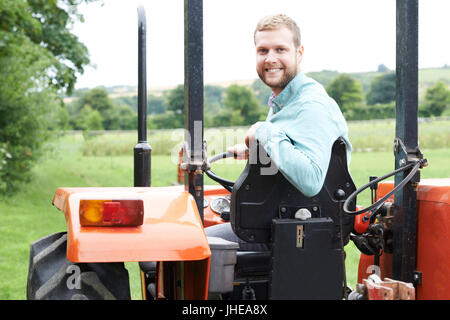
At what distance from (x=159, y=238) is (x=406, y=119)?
99cm

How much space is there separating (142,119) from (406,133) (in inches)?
52.2

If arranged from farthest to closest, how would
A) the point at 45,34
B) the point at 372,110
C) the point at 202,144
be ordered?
the point at 45,34 < the point at 372,110 < the point at 202,144

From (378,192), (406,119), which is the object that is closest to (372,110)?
(378,192)

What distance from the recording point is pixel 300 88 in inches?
77.6

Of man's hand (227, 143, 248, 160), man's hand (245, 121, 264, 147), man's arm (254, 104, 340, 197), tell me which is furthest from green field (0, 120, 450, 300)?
man's arm (254, 104, 340, 197)

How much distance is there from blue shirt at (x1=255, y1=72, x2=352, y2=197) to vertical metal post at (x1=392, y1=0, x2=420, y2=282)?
23 cm

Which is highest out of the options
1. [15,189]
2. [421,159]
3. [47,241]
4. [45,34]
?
[45,34]

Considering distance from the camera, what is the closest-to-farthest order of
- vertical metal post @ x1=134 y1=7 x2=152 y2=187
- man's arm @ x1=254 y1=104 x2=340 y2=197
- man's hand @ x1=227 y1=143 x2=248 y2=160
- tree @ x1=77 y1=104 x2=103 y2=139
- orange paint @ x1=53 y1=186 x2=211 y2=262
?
1. orange paint @ x1=53 y1=186 x2=211 y2=262
2. man's arm @ x1=254 y1=104 x2=340 y2=197
3. man's hand @ x1=227 y1=143 x2=248 y2=160
4. vertical metal post @ x1=134 y1=7 x2=152 y2=187
5. tree @ x1=77 y1=104 x2=103 y2=139

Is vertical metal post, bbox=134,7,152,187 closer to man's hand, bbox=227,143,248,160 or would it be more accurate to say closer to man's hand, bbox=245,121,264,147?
man's hand, bbox=227,143,248,160

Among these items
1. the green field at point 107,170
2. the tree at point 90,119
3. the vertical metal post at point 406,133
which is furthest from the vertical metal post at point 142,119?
the tree at point 90,119

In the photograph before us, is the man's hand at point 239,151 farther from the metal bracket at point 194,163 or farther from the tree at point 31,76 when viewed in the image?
the tree at point 31,76

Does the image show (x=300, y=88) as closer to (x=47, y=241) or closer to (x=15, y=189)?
(x=47, y=241)

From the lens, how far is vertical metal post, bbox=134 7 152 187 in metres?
2.69

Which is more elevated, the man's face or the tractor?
the man's face
